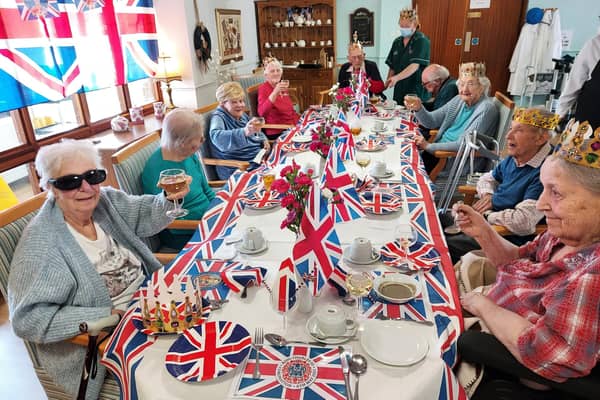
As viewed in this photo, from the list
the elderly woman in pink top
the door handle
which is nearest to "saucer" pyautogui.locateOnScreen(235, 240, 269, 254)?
the elderly woman in pink top

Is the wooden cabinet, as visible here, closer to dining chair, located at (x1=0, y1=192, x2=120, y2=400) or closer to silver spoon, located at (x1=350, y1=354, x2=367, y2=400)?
dining chair, located at (x1=0, y1=192, x2=120, y2=400)

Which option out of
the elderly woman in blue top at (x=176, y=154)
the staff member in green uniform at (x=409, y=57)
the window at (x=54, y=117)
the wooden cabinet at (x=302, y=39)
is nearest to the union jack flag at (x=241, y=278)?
the elderly woman in blue top at (x=176, y=154)

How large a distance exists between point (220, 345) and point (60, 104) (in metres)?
3.46

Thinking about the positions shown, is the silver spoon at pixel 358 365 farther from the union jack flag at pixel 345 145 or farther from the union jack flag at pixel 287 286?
the union jack flag at pixel 345 145

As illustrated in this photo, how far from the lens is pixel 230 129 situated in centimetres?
311

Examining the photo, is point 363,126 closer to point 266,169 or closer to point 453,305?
point 266,169

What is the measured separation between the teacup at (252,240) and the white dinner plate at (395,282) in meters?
0.47

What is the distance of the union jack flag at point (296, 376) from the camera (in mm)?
942

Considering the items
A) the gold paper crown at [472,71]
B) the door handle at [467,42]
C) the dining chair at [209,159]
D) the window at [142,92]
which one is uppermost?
the door handle at [467,42]

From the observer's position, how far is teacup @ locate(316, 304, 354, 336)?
1098mm

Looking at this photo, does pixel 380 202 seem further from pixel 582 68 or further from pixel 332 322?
pixel 582 68

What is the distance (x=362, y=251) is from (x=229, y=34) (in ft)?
16.6

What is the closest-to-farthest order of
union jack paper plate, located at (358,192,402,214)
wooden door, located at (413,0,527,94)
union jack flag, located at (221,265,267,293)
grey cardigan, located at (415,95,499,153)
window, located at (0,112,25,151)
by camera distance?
union jack flag, located at (221,265,267,293) → union jack paper plate, located at (358,192,402,214) → grey cardigan, located at (415,95,499,153) → window, located at (0,112,25,151) → wooden door, located at (413,0,527,94)

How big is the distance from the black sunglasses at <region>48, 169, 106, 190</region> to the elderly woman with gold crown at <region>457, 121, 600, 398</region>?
4.41 feet
